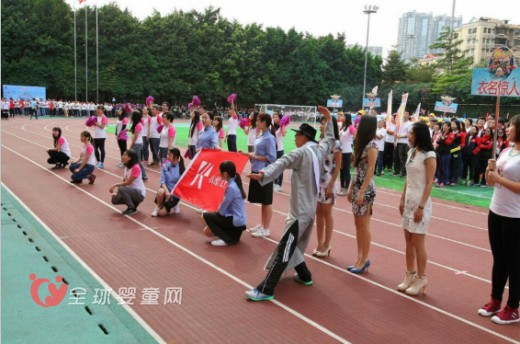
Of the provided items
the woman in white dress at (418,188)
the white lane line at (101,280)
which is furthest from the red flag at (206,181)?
the woman in white dress at (418,188)

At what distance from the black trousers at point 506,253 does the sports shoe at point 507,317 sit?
50 millimetres

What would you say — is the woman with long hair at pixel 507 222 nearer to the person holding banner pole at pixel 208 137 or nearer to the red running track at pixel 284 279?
the red running track at pixel 284 279

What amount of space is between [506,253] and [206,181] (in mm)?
4600

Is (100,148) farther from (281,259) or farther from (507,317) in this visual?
(507,317)

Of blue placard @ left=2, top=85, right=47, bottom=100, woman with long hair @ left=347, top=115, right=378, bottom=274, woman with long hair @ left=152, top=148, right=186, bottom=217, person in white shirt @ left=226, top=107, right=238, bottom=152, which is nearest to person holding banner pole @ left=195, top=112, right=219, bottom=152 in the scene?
woman with long hair @ left=152, top=148, right=186, bottom=217

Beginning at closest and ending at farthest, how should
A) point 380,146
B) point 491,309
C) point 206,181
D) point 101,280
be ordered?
point 491,309 → point 101,280 → point 206,181 → point 380,146

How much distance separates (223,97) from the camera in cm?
5438

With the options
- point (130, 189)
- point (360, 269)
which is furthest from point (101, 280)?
point (130, 189)

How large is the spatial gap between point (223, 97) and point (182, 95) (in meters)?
4.65

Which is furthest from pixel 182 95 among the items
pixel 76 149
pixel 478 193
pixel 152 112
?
pixel 478 193

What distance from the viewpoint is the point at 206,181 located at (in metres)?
7.91

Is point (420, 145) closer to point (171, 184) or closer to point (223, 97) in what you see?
point (171, 184)
